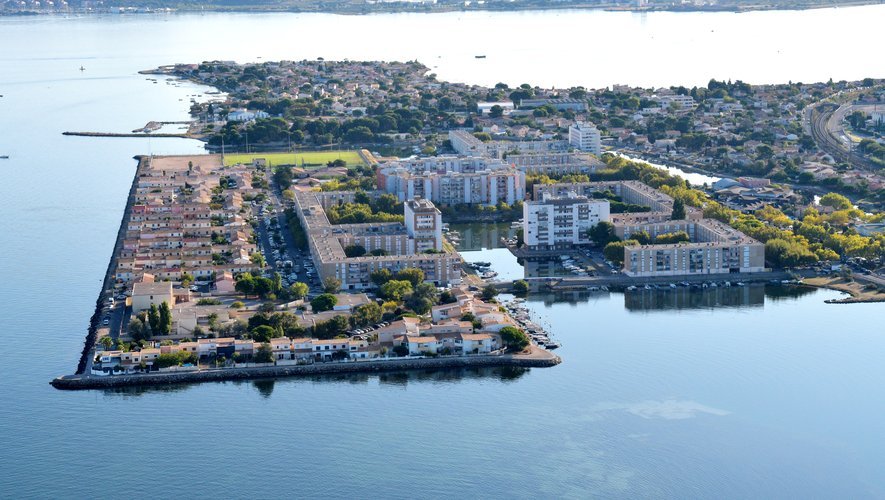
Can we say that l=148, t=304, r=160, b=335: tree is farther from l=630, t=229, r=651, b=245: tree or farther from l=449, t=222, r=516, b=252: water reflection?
l=630, t=229, r=651, b=245: tree

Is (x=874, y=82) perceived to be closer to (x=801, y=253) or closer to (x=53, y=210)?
(x=801, y=253)

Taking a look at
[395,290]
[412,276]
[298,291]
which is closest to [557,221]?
[412,276]

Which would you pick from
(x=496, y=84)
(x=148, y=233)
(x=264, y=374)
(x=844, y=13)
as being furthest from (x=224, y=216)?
(x=844, y=13)

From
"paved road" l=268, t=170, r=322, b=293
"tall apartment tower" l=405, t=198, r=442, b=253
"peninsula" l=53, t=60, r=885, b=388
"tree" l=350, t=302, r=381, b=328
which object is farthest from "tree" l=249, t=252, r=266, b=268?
"tree" l=350, t=302, r=381, b=328

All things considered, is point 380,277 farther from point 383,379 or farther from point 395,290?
point 383,379

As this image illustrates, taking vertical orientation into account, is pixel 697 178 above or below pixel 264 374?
above

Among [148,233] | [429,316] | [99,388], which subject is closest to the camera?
[99,388]
